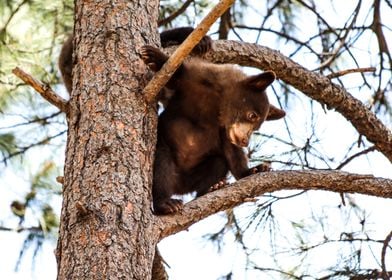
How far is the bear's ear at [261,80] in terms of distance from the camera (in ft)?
14.9

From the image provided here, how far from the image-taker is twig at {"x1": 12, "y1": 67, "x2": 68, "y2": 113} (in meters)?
3.38

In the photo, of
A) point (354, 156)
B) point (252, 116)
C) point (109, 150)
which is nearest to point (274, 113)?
point (252, 116)

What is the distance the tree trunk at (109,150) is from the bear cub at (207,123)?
56 cm

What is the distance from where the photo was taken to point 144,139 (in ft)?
11.1

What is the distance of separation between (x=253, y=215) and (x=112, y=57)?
1.89 m

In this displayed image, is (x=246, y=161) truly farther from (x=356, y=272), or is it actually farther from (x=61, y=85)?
(x=61, y=85)

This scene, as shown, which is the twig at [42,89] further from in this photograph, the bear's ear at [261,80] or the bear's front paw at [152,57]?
the bear's ear at [261,80]

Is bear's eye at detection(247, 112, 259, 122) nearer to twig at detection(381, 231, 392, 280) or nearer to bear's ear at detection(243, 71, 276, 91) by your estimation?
bear's ear at detection(243, 71, 276, 91)

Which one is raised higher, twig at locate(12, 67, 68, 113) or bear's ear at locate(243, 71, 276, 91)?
bear's ear at locate(243, 71, 276, 91)

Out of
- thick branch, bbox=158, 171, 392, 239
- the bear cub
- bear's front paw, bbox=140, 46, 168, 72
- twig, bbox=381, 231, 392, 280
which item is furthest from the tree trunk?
twig, bbox=381, 231, 392, 280

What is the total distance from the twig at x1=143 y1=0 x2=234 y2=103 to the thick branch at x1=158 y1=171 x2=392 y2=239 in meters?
0.54

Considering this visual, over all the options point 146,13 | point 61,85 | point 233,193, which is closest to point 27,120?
point 61,85

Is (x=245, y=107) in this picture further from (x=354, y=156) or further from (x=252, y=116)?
(x=354, y=156)

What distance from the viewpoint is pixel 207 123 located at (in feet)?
14.5
